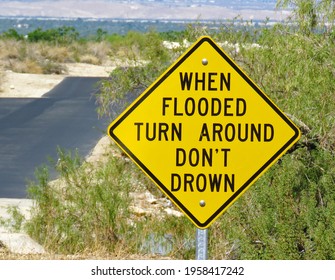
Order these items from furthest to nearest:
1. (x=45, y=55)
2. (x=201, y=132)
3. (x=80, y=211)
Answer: (x=45, y=55), (x=80, y=211), (x=201, y=132)

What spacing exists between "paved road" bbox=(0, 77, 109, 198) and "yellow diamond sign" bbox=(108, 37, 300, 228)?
1326 cm

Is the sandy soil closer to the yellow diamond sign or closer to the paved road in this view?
the paved road

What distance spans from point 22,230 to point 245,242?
4015 mm

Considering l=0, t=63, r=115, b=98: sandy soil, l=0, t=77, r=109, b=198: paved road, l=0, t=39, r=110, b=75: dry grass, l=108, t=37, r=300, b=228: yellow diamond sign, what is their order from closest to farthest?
l=108, t=37, r=300, b=228: yellow diamond sign
l=0, t=77, r=109, b=198: paved road
l=0, t=63, r=115, b=98: sandy soil
l=0, t=39, r=110, b=75: dry grass

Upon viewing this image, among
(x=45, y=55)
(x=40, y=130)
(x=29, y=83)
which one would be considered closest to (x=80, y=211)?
(x=40, y=130)

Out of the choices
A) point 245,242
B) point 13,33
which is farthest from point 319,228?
point 13,33

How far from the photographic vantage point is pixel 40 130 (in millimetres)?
30812

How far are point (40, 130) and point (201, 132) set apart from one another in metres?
25.1

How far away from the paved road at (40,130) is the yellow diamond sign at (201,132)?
13260mm

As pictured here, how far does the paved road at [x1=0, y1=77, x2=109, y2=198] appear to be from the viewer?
75.9ft

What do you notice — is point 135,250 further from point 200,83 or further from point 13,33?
point 13,33

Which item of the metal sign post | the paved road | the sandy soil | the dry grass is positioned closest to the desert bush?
the metal sign post

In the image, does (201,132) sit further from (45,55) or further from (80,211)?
(45,55)

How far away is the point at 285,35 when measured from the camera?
1527 centimetres
